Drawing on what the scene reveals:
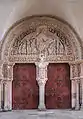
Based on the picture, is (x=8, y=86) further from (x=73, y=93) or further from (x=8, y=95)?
(x=73, y=93)

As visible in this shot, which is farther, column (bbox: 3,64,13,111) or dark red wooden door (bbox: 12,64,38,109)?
dark red wooden door (bbox: 12,64,38,109)

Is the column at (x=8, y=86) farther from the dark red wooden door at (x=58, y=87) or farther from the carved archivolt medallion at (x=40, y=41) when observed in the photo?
the dark red wooden door at (x=58, y=87)

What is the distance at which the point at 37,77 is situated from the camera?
743 cm

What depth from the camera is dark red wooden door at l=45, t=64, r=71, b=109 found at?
751 cm

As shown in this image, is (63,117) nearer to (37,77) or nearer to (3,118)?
(3,118)

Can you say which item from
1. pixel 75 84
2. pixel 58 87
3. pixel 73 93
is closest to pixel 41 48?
pixel 58 87

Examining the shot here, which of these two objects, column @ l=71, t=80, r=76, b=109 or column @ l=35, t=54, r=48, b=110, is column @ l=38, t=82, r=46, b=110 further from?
column @ l=71, t=80, r=76, b=109

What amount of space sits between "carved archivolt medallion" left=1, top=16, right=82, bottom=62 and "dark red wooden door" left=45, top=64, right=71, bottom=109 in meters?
0.30

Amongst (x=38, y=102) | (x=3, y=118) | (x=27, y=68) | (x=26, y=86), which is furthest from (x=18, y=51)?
(x=3, y=118)

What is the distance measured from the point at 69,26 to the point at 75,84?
1601 millimetres

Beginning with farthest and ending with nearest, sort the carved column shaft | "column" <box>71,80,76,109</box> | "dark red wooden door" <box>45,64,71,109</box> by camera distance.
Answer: "dark red wooden door" <box>45,64,71,109</box> < "column" <box>71,80,76,109</box> < the carved column shaft

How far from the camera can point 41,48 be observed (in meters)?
7.62

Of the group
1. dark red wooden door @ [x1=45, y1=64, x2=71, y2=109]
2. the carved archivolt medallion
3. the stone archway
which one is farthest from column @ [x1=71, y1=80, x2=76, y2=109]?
the carved archivolt medallion

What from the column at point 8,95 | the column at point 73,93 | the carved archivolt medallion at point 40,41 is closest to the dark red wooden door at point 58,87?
the column at point 73,93
